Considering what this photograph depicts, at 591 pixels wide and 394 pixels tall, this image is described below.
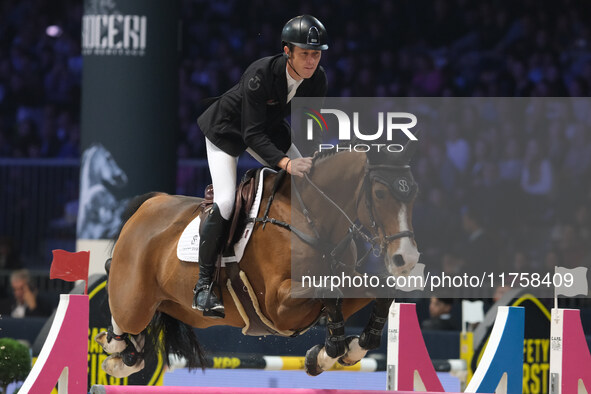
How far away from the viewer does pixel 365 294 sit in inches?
171

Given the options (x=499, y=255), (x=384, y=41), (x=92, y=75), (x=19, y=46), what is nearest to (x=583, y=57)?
(x=384, y=41)

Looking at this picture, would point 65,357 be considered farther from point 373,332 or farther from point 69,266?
point 373,332

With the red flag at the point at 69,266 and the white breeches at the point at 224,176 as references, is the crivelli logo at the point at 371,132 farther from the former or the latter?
the red flag at the point at 69,266

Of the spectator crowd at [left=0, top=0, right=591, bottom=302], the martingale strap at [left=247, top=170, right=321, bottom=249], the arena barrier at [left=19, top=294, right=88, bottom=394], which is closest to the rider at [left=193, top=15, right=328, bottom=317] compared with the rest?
the martingale strap at [left=247, top=170, right=321, bottom=249]

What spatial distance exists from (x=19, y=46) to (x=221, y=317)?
31.5 feet

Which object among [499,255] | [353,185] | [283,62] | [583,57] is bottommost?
[499,255]

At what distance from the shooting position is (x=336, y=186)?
449 cm

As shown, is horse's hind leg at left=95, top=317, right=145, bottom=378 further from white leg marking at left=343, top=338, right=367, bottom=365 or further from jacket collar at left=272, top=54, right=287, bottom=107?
jacket collar at left=272, top=54, right=287, bottom=107

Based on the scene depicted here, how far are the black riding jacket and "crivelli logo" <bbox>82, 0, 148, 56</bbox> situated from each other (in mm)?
3938

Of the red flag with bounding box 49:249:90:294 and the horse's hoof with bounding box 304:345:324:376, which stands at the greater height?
the red flag with bounding box 49:249:90:294

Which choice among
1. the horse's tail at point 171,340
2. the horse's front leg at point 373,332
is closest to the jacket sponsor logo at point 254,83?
the horse's front leg at point 373,332

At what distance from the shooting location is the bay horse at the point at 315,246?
13.8 ft

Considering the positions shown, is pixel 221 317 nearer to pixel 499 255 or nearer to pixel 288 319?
pixel 288 319

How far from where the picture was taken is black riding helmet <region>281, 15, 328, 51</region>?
4.40 m
